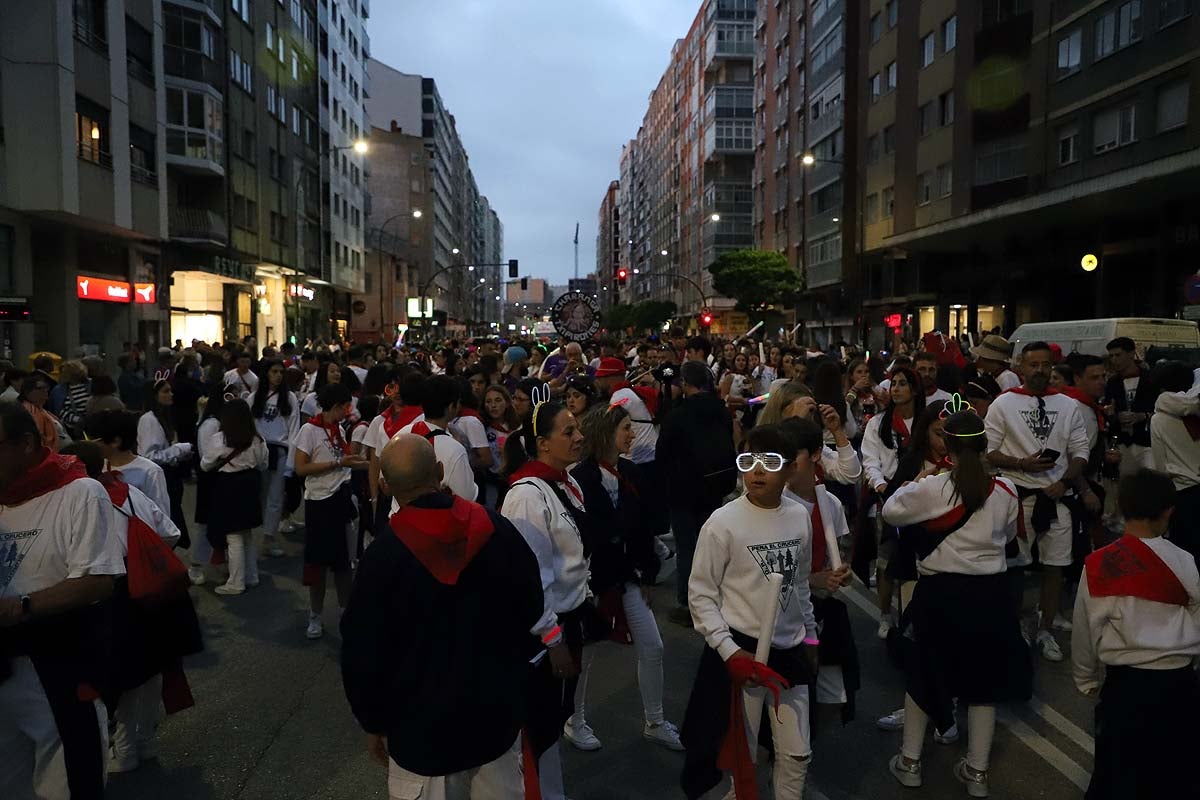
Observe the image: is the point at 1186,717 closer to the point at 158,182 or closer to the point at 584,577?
the point at 584,577

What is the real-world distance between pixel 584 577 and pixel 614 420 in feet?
2.96

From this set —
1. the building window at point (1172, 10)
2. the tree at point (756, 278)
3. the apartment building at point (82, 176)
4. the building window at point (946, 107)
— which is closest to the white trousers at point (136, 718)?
the apartment building at point (82, 176)

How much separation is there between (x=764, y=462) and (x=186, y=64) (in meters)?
33.2

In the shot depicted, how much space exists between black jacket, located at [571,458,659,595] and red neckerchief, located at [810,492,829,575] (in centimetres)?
95

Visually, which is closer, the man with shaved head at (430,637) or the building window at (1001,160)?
the man with shaved head at (430,637)

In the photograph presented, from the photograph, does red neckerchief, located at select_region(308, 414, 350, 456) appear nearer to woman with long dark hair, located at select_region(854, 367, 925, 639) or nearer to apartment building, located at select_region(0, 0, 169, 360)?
woman with long dark hair, located at select_region(854, 367, 925, 639)

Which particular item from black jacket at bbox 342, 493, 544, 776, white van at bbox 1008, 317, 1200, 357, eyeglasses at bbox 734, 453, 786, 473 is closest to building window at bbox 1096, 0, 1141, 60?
white van at bbox 1008, 317, 1200, 357

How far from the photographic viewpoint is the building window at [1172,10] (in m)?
21.8

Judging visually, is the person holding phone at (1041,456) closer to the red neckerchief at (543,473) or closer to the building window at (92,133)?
the red neckerchief at (543,473)

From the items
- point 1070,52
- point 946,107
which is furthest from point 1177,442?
point 946,107

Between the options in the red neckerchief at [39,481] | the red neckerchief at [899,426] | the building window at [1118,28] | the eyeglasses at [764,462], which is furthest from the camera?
the building window at [1118,28]

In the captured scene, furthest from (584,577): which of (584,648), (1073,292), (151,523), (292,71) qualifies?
(292,71)

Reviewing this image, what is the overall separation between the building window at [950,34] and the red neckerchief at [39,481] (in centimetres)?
3605

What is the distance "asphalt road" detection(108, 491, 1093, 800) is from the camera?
4469mm
